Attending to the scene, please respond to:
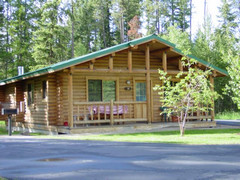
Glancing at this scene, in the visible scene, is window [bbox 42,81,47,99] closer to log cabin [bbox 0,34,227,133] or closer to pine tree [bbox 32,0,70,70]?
log cabin [bbox 0,34,227,133]

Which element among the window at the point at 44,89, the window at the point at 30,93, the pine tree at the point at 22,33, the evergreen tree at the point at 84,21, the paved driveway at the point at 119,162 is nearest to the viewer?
the paved driveway at the point at 119,162

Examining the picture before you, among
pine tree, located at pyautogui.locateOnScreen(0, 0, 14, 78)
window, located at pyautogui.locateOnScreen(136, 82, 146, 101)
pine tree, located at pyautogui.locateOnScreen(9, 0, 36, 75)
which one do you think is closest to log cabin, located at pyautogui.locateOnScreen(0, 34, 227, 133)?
window, located at pyautogui.locateOnScreen(136, 82, 146, 101)

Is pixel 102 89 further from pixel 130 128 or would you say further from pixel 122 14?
pixel 122 14

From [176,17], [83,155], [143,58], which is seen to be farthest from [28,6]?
[83,155]

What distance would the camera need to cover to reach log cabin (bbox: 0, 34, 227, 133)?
1578 cm

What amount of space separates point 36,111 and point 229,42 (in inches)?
819

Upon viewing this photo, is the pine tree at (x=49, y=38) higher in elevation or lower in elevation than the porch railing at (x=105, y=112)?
higher

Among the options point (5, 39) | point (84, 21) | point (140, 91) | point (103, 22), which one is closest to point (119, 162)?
point (140, 91)

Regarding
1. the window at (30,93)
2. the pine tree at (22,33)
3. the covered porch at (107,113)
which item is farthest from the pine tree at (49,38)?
the covered porch at (107,113)

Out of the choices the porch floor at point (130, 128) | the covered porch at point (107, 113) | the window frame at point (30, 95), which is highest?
the window frame at point (30, 95)

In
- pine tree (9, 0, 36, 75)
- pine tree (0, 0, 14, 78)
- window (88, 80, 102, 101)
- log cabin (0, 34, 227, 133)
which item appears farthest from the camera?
pine tree (0, 0, 14, 78)

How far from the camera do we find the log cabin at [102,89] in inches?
621

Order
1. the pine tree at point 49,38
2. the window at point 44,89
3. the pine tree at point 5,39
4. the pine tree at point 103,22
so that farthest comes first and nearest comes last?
the pine tree at point 103,22, the pine tree at point 5,39, the pine tree at point 49,38, the window at point 44,89

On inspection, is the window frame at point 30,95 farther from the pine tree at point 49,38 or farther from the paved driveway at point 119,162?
the pine tree at point 49,38
